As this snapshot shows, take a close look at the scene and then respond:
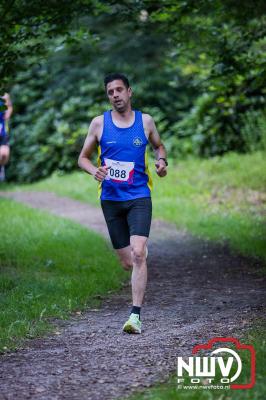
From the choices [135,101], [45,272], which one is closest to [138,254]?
[45,272]

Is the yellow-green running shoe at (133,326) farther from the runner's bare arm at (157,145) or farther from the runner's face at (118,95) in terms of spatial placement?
the runner's face at (118,95)

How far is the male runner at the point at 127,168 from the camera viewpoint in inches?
266

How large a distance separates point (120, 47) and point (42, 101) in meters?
3.34

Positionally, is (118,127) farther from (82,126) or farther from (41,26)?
(82,126)

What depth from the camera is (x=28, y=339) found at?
6492mm

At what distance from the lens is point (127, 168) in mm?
6836

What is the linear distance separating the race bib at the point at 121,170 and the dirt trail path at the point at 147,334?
1.35 m

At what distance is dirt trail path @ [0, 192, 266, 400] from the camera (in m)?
5.06

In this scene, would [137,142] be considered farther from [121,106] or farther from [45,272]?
[45,272]

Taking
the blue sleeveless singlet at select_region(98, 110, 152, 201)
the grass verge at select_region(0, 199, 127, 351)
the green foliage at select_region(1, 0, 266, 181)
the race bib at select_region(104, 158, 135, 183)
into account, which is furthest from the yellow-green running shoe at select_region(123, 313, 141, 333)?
the green foliage at select_region(1, 0, 266, 181)

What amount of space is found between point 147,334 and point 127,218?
1154mm

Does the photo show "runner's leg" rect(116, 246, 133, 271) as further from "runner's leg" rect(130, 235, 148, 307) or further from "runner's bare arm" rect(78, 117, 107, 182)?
"runner's bare arm" rect(78, 117, 107, 182)

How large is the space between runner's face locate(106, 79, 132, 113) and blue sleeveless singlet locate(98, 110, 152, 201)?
5.6 inches

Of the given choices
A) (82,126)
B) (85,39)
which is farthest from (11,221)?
(82,126)
